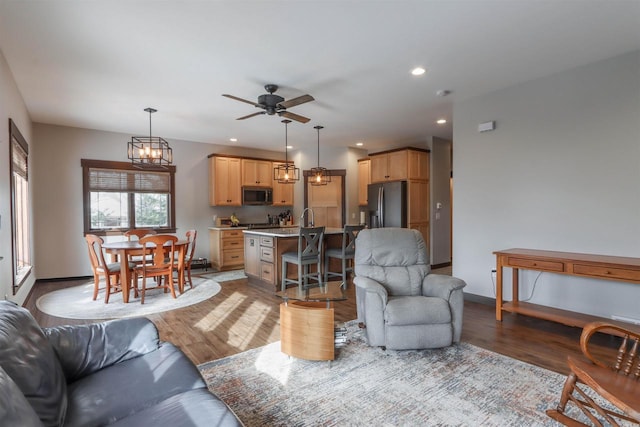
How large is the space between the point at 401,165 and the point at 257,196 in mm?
A: 3321

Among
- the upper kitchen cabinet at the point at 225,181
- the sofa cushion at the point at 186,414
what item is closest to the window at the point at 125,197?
the upper kitchen cabinet at the point at 225,181

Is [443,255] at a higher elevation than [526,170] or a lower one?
lower

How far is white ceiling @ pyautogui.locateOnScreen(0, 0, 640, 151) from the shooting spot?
249cm

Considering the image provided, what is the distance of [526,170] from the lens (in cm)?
398

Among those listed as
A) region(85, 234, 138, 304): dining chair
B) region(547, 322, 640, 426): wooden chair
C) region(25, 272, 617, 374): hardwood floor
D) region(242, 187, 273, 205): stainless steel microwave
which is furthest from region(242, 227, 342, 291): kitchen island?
region(547, 322, 640, 426): wooden chair

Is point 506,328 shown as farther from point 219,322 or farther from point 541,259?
point 219,322

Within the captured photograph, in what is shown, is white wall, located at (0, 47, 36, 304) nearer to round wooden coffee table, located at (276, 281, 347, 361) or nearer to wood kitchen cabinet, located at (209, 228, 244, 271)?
round wooden coffee table, located at (276, 281, 347, 361)

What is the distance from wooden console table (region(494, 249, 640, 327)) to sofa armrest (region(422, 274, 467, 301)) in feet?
3.12

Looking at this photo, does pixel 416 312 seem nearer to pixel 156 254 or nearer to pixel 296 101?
pixel 296 101

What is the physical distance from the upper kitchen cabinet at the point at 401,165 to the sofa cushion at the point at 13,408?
6209 millimetres

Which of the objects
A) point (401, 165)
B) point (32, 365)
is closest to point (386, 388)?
point (32, 365)

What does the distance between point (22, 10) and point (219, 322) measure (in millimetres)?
3176

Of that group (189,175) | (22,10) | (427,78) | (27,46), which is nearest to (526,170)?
(427,78)

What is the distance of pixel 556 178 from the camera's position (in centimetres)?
372
